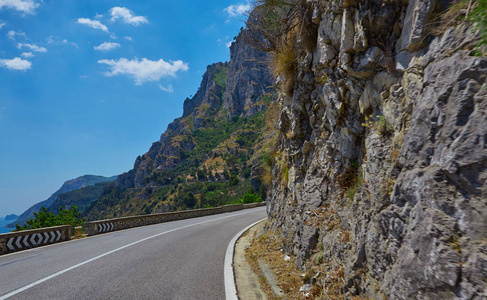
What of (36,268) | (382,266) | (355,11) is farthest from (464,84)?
(36,268)

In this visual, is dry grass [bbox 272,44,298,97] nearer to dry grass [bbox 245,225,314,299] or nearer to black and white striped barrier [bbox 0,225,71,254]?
dry grass [bbox 245,225,314,299]

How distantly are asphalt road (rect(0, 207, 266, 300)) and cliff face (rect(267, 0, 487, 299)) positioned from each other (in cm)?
224

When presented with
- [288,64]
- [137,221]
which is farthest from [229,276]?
[137,221]

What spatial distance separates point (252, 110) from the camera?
473ft

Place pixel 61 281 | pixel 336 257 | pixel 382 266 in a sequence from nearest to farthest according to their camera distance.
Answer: pixel 382 266 → pixel 336 257 → pixel 61 281

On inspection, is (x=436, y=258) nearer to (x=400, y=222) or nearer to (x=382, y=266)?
(x=400, y=222)

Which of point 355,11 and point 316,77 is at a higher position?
point 355,11

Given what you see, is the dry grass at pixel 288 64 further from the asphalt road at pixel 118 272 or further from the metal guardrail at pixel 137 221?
the metal guardrail at pixel 137 221

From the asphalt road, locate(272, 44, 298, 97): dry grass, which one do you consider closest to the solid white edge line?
the asphalt road

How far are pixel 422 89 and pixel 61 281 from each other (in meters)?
6.70

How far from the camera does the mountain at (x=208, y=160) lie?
311ft

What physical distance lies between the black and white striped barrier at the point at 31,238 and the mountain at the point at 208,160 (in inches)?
2425

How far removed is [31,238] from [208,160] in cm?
11913

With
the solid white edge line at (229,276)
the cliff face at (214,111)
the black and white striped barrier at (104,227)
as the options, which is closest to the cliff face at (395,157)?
the solid white edge line at (229,276)
